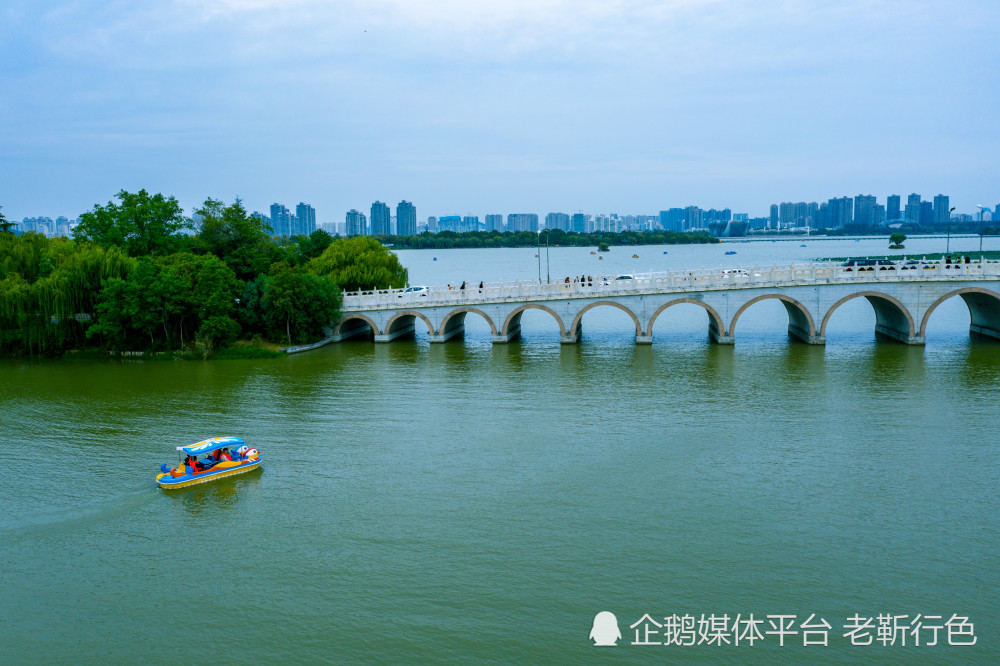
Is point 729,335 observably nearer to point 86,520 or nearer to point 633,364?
point 633,364

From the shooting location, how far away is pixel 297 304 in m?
44.8

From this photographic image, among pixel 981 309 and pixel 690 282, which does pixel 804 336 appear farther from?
pixel 981 309

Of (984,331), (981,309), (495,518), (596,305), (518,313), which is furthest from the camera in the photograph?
(518,313)

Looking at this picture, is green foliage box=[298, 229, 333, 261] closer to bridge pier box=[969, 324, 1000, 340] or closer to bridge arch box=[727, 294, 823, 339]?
bridge arch box=[727, 294, 823, 339]

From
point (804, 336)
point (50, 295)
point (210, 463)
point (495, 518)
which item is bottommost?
point (495, 518)

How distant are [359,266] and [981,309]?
130 ft

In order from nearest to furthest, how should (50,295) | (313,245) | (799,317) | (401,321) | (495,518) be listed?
(495,518) → (50,295) → (799,317) → (401,321) → (313,245)

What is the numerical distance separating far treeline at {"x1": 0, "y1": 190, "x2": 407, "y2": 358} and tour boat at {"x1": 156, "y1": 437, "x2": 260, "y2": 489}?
2083 cm

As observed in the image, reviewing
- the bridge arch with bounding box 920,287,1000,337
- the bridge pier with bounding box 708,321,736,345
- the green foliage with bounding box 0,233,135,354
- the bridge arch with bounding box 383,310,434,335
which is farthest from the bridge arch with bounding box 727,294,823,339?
the green foliage with bounding box 0,233,135,354

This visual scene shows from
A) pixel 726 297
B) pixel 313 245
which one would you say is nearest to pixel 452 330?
pixel 313 245

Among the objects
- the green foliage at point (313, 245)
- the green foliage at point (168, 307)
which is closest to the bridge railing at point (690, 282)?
the green foliage at point (168, 307)

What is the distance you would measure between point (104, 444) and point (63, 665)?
13314 millimetres

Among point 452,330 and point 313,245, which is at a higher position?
point 313,245

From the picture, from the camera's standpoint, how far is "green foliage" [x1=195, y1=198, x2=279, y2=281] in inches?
1967
